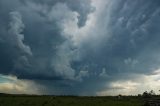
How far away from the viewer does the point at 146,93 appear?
101250mm

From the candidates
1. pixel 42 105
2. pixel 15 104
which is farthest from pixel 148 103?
pixel 15 104

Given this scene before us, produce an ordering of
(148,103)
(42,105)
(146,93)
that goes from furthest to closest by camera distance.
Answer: (146,93)
(42,105)
(148,103)

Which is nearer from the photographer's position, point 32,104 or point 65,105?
point 65,105

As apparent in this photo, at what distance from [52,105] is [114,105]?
13.9m

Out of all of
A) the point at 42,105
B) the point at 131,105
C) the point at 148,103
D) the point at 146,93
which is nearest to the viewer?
the point at 148,103

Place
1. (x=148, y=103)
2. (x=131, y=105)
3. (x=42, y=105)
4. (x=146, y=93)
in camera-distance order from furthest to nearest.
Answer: (x=146, y=93) < (x=42, y=105) < (x=131, y=105) < (x=148, y=103)

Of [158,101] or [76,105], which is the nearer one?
[158,101]

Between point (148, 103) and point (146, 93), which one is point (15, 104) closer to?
point (148, 103)

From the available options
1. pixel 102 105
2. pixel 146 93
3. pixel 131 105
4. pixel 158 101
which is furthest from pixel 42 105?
pixel 146 93

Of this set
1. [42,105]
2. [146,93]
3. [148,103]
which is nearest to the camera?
[148,103]

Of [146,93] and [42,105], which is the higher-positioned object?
[146,93]

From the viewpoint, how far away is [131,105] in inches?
2544

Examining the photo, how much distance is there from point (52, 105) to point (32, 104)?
698cm

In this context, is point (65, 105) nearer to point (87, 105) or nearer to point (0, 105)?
point (87, 105)
